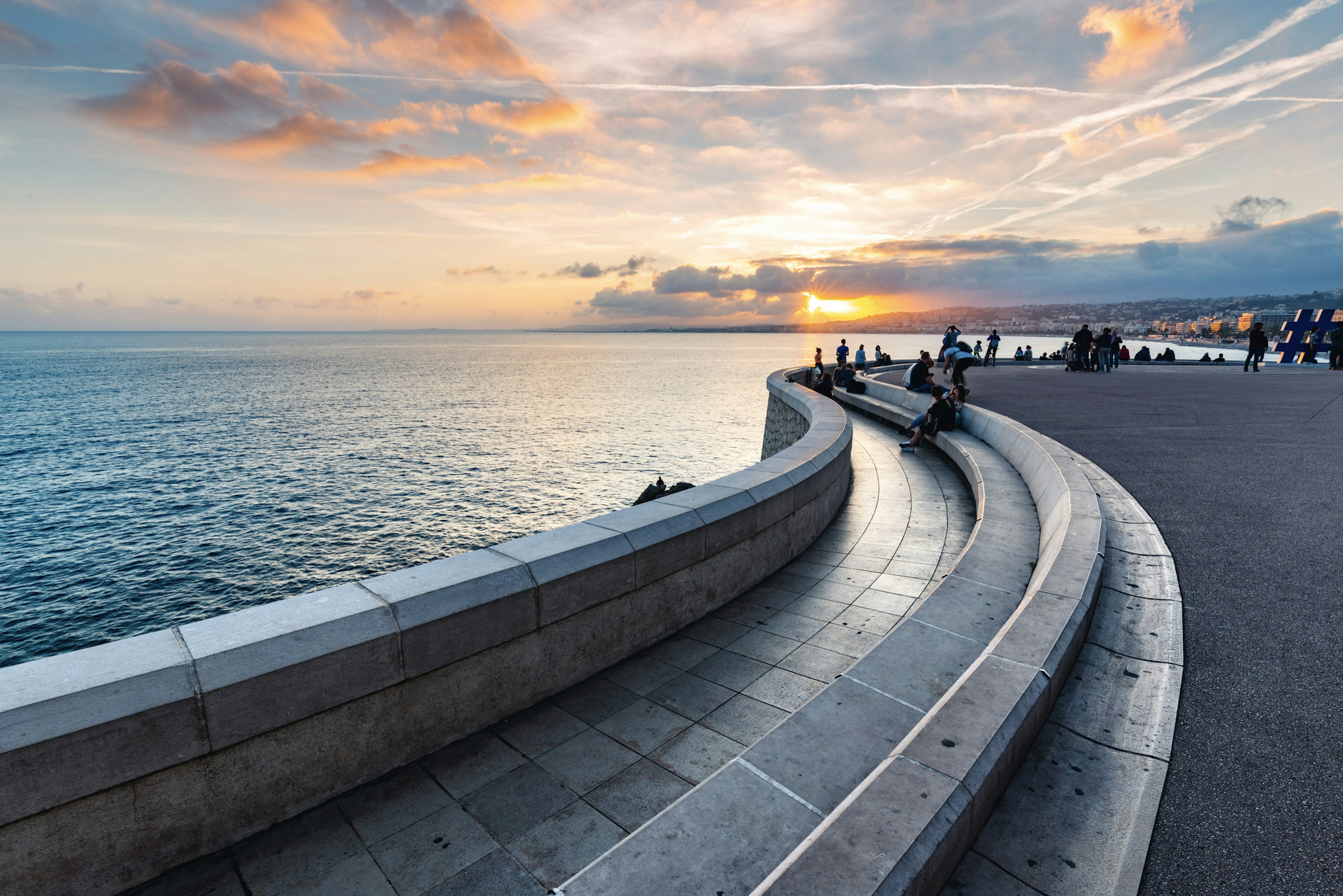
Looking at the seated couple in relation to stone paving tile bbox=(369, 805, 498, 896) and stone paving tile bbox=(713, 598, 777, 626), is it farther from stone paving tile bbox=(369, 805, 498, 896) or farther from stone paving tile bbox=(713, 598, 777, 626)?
stone paving tile bbox=(369, 805, 498, 896)

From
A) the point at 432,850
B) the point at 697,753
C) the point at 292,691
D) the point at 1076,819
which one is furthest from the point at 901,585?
the point at 292,691

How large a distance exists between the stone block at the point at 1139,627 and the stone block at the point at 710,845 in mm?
2689

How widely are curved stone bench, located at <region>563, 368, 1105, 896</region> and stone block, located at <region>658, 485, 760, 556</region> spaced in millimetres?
1733

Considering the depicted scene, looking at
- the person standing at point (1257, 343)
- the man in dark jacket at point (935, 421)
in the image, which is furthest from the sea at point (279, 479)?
the person standing at point (1257, 343)

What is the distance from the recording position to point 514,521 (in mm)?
28156

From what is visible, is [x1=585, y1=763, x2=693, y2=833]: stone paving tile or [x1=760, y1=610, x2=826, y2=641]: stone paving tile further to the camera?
[x1=760, y1=610, x2=826, y2=641]: stone paving tile

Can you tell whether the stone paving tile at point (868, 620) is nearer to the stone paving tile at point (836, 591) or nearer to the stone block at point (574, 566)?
the stone paving tile at point (836, 591)

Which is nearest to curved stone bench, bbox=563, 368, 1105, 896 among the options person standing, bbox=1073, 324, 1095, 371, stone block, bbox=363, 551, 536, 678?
stone block, bbox=363, 551, 536, 678

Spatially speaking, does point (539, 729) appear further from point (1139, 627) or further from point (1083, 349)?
point (1083, 349)

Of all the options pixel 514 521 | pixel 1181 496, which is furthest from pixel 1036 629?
pixel 514 521

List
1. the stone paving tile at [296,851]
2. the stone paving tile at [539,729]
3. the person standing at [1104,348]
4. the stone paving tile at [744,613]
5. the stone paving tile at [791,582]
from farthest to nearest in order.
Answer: the person standing at [1104,348] < the stone paving tile at [791,582] < the stone paving tile at [744,613] < the stone paving tile at [539,729] < the stone paving tile at [296,851]

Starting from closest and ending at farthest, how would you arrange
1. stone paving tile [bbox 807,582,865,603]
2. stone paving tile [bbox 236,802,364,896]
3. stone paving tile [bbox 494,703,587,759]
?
stone paving tile [bbox 236,802,364,896] → stone paving tile [bbox 494,703,587,759] → stone paving tile [bbox 807,582,865,603]

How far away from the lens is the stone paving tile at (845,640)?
16.3ft

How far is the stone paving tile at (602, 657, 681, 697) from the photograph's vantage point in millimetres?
4543
